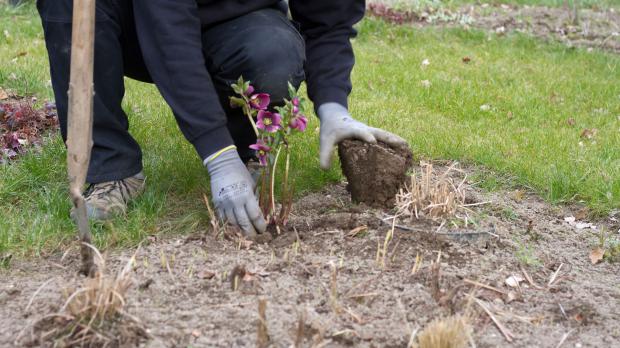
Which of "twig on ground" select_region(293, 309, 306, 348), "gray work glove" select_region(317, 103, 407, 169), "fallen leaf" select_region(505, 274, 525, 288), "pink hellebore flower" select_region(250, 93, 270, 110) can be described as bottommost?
"fallen leaf" select_region(505, 274, 525, 288)

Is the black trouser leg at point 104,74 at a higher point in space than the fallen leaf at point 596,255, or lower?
higher

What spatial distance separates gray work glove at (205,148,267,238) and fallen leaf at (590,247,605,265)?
1198 millimetres

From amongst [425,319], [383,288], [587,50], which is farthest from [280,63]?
[587,50]

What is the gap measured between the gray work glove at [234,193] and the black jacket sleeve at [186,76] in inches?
2.1

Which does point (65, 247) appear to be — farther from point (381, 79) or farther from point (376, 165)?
point (381, 79)

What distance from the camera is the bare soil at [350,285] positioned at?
209 cm

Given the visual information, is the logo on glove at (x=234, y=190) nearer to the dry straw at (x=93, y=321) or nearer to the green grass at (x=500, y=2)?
the dry straw at (x=93, y=321)

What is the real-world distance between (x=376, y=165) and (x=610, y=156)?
5.48 ft

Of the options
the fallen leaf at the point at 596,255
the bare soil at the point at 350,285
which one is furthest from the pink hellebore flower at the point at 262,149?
the fallen leaf at the point at 596,255

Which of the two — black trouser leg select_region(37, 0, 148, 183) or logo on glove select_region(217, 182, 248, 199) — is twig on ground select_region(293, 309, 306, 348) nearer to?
logo on glove select_region(217, 182, 248, 199)

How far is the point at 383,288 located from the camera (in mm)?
2344

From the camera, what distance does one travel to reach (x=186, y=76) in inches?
102

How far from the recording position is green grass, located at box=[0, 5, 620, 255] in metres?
3.01

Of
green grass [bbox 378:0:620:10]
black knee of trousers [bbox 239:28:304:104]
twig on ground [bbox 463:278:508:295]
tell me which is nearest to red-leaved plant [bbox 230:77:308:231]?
black knee of trousers [bbox 239:28:304:104]
